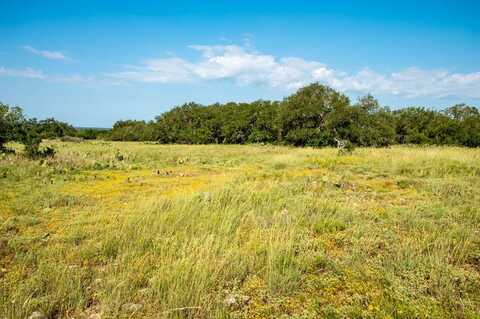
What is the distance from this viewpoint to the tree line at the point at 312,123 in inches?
1307

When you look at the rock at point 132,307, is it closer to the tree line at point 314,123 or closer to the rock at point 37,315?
the rock at point 37,315

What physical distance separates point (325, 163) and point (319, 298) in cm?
1232

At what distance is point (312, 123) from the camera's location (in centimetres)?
3441

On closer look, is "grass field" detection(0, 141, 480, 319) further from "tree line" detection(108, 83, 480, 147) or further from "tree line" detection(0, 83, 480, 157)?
"tree line" detection(108, 83, 480, 147)

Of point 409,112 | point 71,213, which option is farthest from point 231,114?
point 71,213

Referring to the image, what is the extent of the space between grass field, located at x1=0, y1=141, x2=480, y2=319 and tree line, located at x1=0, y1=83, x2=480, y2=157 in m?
16.2

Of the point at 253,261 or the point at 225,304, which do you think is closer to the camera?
the point at 225,304

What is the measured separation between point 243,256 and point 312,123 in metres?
31.9

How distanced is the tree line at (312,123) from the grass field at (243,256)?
1620 cm

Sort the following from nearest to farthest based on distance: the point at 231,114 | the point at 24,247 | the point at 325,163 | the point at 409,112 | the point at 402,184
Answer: the point at 24,247 < the point at 402,184 < the point at 325,163 < the point at 409,112 < the point at 231,114

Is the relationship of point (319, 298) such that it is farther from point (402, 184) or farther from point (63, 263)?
point (402, 184)

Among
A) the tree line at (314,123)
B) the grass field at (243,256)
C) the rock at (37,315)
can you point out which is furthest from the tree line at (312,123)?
the rock at (37,315)

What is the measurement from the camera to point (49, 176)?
1127 cm

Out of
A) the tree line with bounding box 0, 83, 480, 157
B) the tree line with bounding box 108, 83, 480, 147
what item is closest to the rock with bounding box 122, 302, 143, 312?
the tree line with bounding box 0, 83, 480, 157
